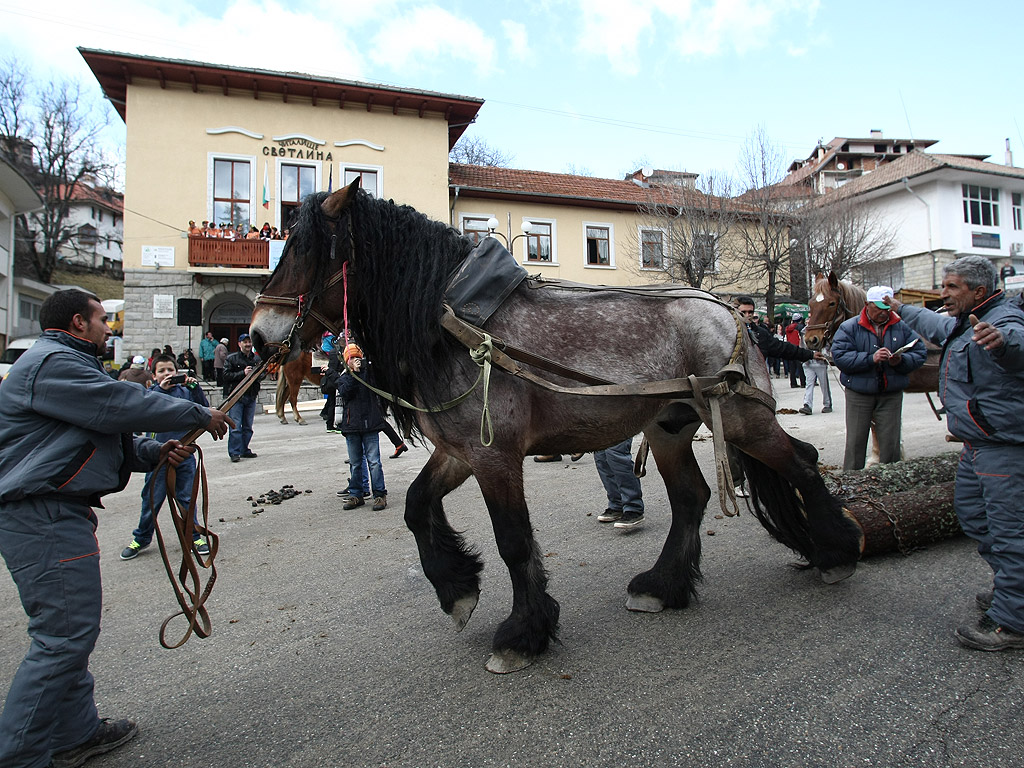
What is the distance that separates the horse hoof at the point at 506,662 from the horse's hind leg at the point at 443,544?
1.16ft

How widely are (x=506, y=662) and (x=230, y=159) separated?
23568 millimetres

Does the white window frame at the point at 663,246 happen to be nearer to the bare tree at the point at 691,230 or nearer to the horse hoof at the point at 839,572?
the bare tree at the point at 691,230

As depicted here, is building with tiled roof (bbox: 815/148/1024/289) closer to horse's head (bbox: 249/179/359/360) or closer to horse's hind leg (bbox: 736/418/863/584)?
horse's hind leg (bbox: 736/418/863/584)

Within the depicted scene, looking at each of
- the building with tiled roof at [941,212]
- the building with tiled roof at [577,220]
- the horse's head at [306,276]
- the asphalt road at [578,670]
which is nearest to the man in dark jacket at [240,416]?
the asphalt road at [578,670]

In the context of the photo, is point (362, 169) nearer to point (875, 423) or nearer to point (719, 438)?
point (875, 423)

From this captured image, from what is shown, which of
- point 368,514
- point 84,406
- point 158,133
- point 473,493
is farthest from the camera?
point 158,133

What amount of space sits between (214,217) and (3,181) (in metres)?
10.5

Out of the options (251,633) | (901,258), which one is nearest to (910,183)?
(901,258)

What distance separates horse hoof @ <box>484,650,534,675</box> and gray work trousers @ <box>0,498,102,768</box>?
1.63 m

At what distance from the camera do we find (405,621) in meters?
3.51

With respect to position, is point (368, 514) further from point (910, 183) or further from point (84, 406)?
point (910, 183)

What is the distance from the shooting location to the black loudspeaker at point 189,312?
20219 millimetres

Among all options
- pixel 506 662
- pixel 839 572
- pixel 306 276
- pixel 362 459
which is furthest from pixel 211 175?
pixel 839 572

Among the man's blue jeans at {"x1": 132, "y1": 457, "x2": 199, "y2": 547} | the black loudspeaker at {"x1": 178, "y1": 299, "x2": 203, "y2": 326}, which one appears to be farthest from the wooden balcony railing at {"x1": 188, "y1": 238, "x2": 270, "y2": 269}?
the man's blue jeans at {"x1": 132, "y1": 457, "x2": 199, "y2": 547}
